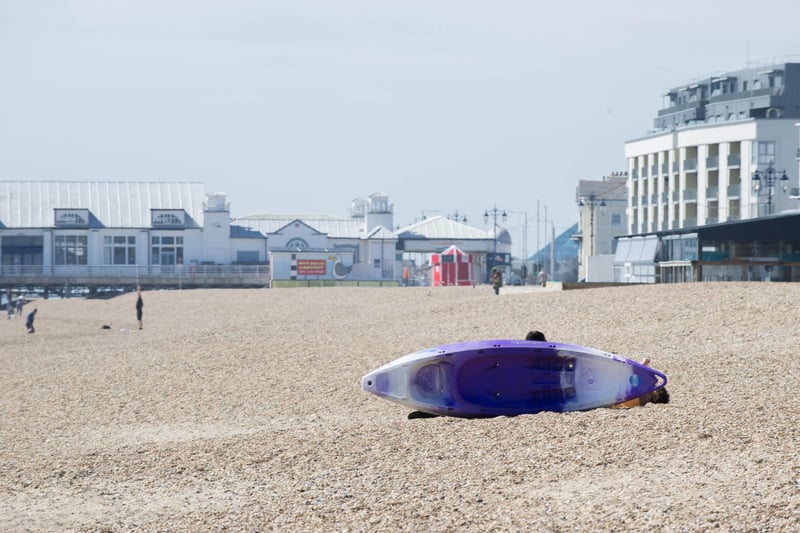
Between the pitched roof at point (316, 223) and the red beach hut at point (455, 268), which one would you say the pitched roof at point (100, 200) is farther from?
the red beach hut at point (455, 268)

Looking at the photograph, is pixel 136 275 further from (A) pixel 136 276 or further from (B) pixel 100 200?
(B) pixel 100 200

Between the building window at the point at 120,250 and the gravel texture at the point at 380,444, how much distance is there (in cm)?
5702

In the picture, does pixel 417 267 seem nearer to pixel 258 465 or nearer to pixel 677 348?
pixel 677 348

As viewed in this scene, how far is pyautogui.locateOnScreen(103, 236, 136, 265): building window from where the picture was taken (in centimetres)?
8725

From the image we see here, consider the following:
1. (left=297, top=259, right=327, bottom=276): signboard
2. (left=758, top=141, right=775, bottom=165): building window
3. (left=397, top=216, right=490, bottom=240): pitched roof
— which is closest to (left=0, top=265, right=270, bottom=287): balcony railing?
(left=297, top=259, right=327, bottom=276): signboard

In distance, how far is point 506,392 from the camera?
16.2m

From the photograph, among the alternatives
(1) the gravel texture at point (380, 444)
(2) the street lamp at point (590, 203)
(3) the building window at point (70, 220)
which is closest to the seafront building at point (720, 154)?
(2) the street lamp at point (590, 203)

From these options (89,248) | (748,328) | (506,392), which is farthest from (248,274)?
(506,392)

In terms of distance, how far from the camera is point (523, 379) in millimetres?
16203

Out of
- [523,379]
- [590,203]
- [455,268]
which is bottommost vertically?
[523,379]

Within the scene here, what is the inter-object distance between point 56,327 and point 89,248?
124 feet

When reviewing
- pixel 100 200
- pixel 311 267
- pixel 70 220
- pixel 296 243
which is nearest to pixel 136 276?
pixel 70 220

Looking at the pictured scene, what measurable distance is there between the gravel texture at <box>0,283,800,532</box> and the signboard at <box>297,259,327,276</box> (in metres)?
49.0

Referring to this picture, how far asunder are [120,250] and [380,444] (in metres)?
75.6
